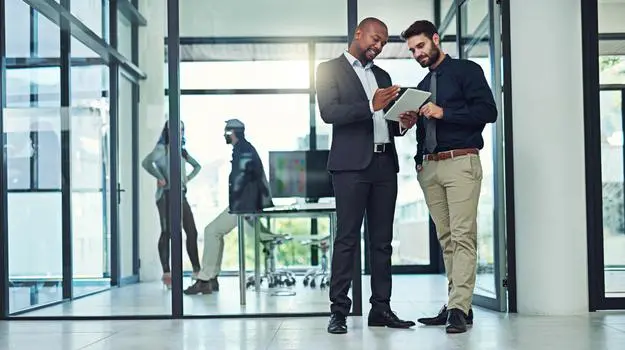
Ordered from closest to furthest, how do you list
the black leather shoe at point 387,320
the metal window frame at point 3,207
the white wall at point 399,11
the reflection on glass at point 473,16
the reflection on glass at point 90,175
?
1. the black leather shoe at point 387,320
2. the metal window frame at point 3,207
3. the reflection on glass at point 473,16
4. the reflection on glass at point 90,175
5. the white wall at point 399,11

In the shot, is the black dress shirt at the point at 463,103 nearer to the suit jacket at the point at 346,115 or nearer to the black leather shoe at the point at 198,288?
the suit jacket at the point at 346,115

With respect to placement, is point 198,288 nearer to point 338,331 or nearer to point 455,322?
point 338,331

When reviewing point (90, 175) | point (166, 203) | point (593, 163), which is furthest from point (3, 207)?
point (593, 163)

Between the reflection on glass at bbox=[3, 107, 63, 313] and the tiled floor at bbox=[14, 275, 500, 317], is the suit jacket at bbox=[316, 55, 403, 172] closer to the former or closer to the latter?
the tiled floor at bbox=[14, 275, 500, 317]

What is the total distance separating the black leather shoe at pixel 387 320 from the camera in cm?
470

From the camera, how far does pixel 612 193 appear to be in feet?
19.2

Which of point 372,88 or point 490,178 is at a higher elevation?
point 372,88

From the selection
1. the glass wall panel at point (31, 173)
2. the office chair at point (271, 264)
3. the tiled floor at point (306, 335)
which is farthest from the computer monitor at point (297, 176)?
the glass wall panel at point (31, 173)

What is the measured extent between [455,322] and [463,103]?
115 cm

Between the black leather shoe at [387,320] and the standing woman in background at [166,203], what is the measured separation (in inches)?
52.1

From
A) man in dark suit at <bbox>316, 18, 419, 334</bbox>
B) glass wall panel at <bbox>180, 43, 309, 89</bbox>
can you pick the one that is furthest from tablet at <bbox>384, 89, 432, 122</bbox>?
glass wall panel at <bbox>180, 43, 309, 89</bbox>

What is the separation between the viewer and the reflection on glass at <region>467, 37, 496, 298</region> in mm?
5828

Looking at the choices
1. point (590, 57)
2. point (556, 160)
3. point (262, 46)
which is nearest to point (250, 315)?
point (262, 46)

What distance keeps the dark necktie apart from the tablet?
210mm
